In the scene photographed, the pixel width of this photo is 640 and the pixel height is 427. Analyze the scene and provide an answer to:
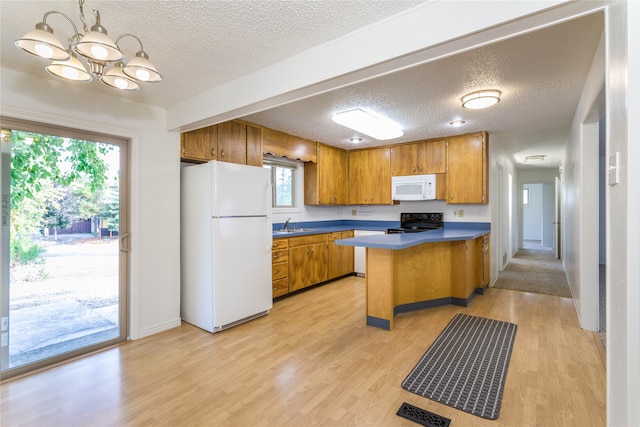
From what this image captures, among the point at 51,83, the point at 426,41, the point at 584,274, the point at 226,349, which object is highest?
the point at 51,83

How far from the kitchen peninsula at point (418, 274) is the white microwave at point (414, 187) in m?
1.02

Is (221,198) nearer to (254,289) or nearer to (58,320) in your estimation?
(254,289)

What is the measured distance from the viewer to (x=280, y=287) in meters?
4.01

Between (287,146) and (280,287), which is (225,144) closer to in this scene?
(287,146)

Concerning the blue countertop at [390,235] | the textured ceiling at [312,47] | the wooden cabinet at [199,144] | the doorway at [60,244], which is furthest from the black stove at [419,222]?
the doorway at [60,244]

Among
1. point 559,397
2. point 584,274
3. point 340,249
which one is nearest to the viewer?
point 559,397

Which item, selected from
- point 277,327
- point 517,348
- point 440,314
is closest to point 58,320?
point 277,327

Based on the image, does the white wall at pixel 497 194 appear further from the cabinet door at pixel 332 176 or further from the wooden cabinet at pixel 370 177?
the cabinet door at pixel 332 176

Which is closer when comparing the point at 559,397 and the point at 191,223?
the point at 559,397

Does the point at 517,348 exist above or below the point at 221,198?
below

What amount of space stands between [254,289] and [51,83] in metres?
2.52

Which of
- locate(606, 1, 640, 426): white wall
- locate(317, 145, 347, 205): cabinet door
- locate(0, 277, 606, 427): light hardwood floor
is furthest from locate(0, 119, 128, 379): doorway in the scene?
locate(606, 1, 640, 426): white wall

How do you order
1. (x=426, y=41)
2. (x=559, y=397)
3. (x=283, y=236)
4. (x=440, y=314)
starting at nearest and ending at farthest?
(x=426, y=41) → (x=559, y=397) → (x=440, y=314) → (x=283, y=236)

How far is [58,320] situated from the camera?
259cm
